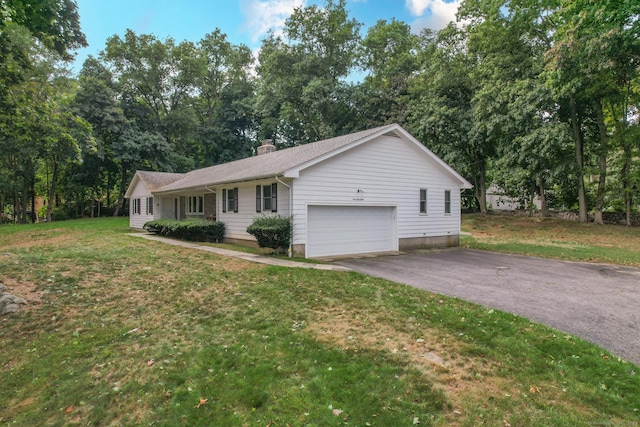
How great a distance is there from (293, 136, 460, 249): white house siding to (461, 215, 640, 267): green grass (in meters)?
2.58

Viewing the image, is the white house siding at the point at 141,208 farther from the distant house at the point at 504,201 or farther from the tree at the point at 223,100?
the distant house at the point at 504,201

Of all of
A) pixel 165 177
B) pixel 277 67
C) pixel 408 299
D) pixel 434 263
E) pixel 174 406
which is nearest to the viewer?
pixel 174 406

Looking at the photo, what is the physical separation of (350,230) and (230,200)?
5.50 meters

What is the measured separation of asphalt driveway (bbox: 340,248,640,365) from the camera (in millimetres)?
5148

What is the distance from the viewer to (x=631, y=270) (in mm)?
10039

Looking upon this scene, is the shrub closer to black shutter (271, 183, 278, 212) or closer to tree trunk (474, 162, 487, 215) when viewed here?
black shutter (271, 183, 278, 212)

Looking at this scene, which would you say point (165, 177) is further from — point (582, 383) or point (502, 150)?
point (582, 383)

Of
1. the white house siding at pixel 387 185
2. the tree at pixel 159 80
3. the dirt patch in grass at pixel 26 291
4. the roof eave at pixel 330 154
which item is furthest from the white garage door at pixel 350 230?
the tree at pixel 159 80

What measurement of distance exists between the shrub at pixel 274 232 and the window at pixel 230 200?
3438 mm

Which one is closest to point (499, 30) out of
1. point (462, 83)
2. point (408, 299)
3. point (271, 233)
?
point (462, 83)

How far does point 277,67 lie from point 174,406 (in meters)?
33.3

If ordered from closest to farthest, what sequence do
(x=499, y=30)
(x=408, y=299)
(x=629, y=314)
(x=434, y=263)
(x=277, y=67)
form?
1. (x=629, y=314)
2. (x=408, y=299)
3. (x=434, y=263)
4. (x=499, y=30)
5. (x=277, y=67)

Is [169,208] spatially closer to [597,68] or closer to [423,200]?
[423,200]

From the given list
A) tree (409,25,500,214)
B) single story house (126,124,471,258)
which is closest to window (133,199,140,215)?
single story house (126,124,471,258)
